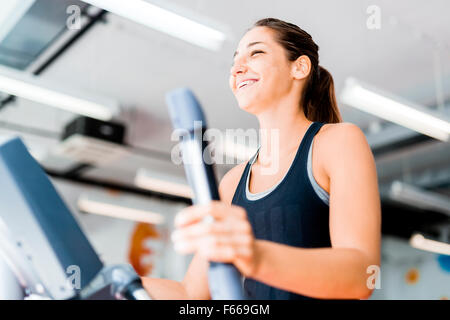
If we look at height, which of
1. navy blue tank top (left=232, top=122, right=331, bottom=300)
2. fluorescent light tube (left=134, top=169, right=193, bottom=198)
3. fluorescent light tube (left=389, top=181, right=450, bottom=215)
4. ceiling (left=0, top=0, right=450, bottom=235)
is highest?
ceiling (left=0, top=0, right=450, bottom=235)

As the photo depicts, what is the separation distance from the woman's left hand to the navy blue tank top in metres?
0.29

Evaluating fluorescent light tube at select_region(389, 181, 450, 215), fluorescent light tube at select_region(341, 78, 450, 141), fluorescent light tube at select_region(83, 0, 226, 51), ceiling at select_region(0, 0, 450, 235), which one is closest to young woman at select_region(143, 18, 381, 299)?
fluorescent light tube at select_region(83, 0, 226, 51)

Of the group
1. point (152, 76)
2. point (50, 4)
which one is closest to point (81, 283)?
point (50, 4)

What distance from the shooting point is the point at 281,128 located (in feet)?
2.96

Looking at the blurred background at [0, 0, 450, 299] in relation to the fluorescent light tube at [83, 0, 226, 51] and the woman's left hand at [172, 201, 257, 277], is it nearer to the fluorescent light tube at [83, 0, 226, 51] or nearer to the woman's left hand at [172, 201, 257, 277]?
the fluorescent light tube at [83, 0, 226, 51]

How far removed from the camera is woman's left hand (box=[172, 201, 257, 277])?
467 mm

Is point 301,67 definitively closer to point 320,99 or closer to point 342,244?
point 320,99

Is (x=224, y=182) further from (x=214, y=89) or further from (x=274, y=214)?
(x=214, y=89)

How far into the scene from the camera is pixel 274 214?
0.80m

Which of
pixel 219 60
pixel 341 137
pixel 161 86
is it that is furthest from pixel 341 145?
pixel 161 86

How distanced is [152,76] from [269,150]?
4.39m

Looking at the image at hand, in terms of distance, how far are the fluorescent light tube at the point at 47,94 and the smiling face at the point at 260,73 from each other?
9.89ft

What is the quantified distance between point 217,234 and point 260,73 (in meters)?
0.43

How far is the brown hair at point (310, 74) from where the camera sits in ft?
2.99
